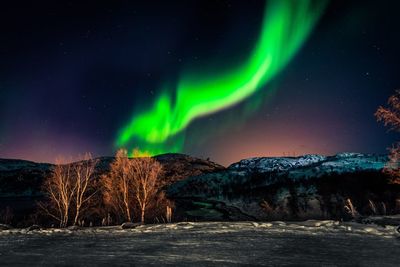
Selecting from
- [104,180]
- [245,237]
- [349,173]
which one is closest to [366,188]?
[349,173]

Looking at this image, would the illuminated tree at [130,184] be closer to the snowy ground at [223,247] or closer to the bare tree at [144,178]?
the bare tree at [144,178]

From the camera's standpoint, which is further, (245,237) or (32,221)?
(32,221)

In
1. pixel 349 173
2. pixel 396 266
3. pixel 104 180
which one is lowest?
pixel 396 266

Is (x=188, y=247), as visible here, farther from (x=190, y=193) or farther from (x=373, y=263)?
(x=190, y=193)

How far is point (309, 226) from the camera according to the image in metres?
23.5

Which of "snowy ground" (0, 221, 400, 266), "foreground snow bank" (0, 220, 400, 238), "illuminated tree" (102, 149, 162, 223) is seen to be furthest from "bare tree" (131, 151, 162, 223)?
"snowy ground" (0, 221, 400, 266)

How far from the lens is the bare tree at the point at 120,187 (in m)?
41.7

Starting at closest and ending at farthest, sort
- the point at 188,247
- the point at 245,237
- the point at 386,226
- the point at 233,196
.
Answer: the point at 188,247 < the point at 245,237 < the point at 386,226 < the point at 233,196

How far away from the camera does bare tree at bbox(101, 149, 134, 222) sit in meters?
41.7

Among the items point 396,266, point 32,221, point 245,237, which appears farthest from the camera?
point 32,221

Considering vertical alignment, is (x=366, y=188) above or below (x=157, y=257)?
above

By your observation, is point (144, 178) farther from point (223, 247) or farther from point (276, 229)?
point (223, 247)

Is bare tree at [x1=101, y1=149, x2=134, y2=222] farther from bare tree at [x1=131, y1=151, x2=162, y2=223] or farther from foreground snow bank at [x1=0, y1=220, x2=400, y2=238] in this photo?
foreground snow bank at [x1=0, y1=220, x2=400, y2=238]

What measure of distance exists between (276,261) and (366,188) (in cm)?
14258
